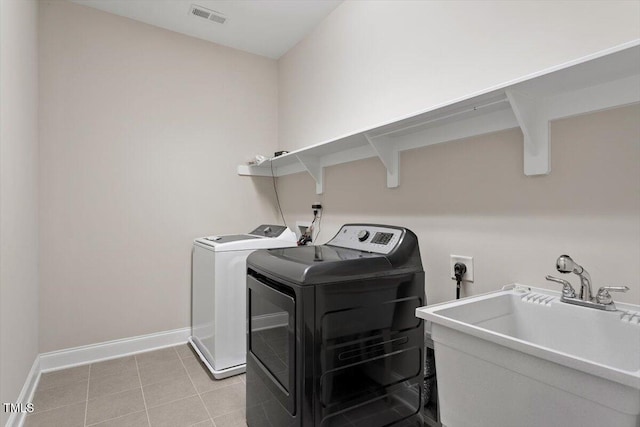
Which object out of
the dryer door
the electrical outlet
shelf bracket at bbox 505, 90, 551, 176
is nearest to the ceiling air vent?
the dryer door

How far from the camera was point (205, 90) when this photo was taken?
2.90 metres

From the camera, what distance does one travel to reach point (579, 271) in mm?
1020

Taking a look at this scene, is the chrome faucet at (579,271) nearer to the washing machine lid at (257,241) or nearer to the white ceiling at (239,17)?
the washing machine lid at (257,241)

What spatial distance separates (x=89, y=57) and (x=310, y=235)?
2.15 meters

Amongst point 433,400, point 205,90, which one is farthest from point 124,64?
point 433,400

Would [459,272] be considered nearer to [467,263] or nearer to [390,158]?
[467,263]

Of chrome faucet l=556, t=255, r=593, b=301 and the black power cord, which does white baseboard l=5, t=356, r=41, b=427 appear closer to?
the black power cord

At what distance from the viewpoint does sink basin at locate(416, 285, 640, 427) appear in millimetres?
644

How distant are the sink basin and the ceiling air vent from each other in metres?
2.63

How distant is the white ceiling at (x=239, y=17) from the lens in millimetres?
2393

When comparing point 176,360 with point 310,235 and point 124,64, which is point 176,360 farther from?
point 124,64

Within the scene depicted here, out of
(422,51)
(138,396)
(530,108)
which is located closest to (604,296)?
(530,108)

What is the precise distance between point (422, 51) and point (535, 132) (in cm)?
80

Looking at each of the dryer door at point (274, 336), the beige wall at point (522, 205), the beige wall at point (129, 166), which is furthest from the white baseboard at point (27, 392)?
the beige wall at point (522, 205)
